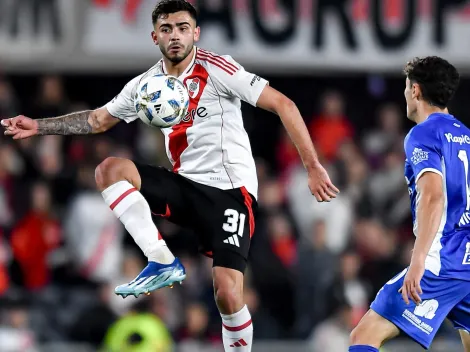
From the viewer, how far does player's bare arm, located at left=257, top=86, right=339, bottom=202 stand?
6.69 meters

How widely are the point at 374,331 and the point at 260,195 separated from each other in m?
5.98

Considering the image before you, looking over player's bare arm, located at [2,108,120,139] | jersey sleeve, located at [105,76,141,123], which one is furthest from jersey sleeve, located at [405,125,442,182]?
player's bare arm, located at [2,108,120,139]

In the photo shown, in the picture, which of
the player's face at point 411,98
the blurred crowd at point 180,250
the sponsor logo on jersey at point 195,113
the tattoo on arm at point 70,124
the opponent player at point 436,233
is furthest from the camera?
the blurred crowd at point 180,250

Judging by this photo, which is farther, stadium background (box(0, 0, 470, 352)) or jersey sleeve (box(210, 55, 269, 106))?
stadium background (box(0, 0, 470, 352))

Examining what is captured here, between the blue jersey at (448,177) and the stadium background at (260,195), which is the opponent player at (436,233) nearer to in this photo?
the blue jersey at (448,177)

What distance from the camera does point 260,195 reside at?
1238 cm

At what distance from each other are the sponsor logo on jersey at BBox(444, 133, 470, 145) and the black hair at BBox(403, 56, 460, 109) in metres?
0.24

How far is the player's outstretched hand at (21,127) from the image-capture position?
727 cm

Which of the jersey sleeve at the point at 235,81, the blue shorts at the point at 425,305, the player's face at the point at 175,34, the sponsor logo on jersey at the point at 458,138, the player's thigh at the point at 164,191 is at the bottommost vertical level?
the blue shorts at the point at 425,305

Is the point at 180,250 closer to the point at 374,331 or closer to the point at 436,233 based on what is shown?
the point at 374,331

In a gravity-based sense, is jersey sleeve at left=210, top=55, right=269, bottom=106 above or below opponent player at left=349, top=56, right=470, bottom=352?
above

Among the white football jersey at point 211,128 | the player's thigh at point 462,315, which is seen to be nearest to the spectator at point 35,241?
the white football jersey at point 211,128

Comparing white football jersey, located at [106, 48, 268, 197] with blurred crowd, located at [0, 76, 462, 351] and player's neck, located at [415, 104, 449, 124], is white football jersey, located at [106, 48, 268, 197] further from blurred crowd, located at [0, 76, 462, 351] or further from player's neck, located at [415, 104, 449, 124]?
blurred crowd, located at [0, 76, 462, 351]

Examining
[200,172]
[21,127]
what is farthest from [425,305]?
[21,127]
